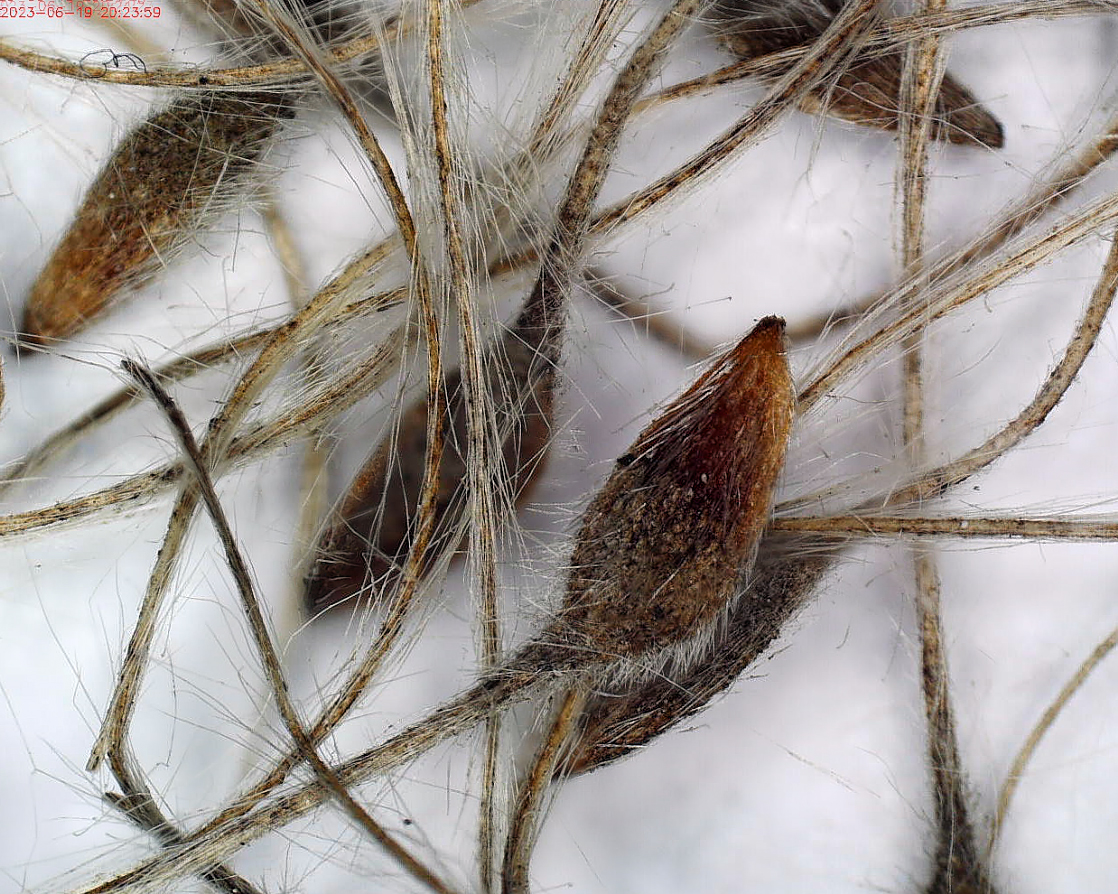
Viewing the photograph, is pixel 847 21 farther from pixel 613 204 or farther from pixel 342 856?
pixel 342 856

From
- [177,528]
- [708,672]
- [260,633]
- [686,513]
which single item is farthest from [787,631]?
[177,528]

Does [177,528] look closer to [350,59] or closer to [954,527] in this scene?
[350,59]

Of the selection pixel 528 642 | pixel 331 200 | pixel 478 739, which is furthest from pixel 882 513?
pixel 331 200

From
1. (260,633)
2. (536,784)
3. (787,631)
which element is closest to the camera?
(260,633)

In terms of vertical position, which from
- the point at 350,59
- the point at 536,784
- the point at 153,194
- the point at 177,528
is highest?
the point at 350,59

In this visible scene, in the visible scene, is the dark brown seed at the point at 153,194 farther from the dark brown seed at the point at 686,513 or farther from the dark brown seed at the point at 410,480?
the dark brown seed at the point at 686,513

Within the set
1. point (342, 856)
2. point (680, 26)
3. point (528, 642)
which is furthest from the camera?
point (342, 856)
